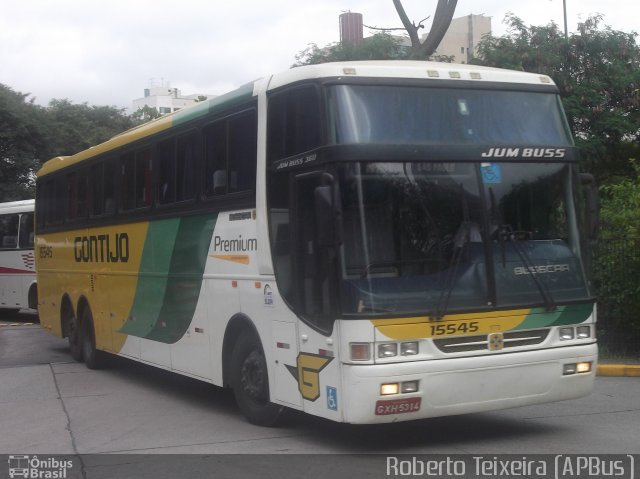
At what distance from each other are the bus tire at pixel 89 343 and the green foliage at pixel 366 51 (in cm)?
1195

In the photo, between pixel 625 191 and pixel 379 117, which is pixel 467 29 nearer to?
pixel 625 191

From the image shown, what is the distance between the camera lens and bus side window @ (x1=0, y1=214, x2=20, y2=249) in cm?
2606

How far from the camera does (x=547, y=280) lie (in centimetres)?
834

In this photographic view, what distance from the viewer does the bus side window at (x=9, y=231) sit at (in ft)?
85.5

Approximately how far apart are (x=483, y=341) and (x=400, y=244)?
1.12 meters

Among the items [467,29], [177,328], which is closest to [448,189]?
[177,328]

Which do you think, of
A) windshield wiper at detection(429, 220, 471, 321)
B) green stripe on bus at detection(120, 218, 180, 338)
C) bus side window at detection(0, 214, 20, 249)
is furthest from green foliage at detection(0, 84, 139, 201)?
windshield wiper at detection(429, 220, 471, 321)

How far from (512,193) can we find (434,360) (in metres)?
1.68

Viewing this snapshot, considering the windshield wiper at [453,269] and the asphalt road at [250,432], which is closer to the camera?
the windshield wiper at [453,269]

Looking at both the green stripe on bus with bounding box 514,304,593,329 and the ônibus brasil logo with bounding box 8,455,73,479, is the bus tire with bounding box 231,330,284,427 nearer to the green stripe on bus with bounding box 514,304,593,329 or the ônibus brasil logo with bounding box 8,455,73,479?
the ônibus brasil logo with bounding box 8,455,73,479

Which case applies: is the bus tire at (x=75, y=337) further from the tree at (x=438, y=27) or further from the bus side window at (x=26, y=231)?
the bus side window at (x=26, y=231)

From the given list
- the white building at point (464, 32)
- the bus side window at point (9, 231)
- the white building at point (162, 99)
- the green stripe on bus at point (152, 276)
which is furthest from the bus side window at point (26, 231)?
the white building at point (162, 99)

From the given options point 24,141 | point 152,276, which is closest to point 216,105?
point 152,276

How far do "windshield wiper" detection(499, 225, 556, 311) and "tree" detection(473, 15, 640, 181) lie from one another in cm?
1510
